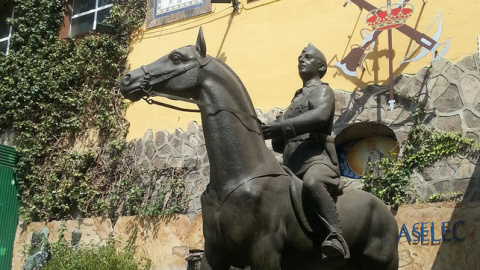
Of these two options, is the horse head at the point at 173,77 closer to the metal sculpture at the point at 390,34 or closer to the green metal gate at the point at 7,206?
the metal sculpture at the point at 390,34

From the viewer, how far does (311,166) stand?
188 inches

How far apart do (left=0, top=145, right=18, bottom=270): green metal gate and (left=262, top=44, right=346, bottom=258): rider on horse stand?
8200 mm

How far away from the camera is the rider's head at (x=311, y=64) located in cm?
527

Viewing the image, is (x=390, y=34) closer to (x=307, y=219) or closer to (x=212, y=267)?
(x=307, y=219)

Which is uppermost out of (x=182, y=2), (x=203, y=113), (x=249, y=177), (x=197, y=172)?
(x=182, y=2)

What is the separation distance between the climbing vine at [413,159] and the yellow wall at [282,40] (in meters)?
1.02

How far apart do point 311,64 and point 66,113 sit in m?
8.10

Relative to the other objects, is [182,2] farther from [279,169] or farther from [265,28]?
[279,169]

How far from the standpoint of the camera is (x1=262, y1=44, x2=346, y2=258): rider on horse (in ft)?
14.5

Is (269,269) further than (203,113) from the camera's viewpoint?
No

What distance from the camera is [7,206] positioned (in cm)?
1177

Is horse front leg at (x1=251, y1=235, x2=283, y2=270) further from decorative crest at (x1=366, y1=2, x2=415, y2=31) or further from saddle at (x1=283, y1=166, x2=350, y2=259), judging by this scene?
decorative crest at (x1=366, y1=2, x2=415, y2=31)

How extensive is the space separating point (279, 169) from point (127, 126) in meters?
7.30

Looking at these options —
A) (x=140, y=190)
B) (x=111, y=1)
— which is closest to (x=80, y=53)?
(x=111, y=1)
